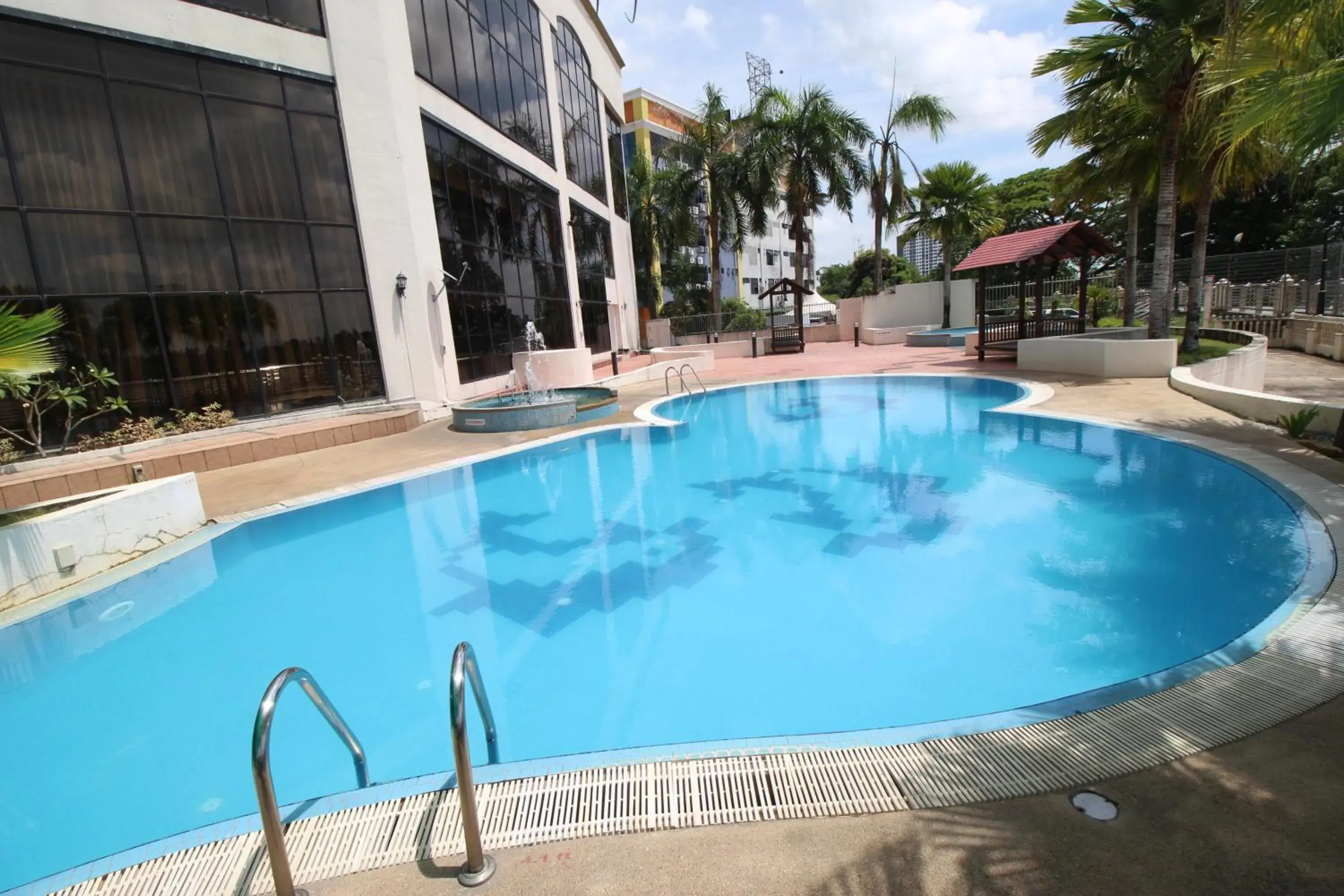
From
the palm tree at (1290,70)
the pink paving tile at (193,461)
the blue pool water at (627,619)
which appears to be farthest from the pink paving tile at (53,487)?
the palm tree at (1290,70)

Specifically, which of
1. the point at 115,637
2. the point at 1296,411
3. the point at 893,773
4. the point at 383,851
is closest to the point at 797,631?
the point at 893,773

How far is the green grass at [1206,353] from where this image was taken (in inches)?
566

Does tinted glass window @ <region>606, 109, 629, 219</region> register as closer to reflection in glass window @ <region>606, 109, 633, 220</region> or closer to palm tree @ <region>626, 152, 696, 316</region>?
reflection in glass window @ <region>606, 109, 633, 220</region>

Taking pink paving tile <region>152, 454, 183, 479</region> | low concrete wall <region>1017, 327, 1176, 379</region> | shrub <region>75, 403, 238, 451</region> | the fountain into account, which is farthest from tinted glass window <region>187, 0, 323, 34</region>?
low concrete wall <region>1017, 327, 1176, 379</region>

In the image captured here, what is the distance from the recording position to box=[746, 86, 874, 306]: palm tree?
2816cm

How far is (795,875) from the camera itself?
7.74ft

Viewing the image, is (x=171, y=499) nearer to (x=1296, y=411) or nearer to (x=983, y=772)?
(x=983, y=772)

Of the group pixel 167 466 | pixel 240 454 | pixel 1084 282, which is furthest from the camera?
pixel 1084 282

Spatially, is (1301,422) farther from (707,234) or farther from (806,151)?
(707,234)

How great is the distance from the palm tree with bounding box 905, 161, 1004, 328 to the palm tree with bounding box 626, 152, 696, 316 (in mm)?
10943

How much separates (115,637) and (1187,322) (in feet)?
66.6

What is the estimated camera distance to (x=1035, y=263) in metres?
17.8

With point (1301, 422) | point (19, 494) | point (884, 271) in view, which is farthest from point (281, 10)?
point (884, 271)

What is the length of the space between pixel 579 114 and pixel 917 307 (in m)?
18.4
